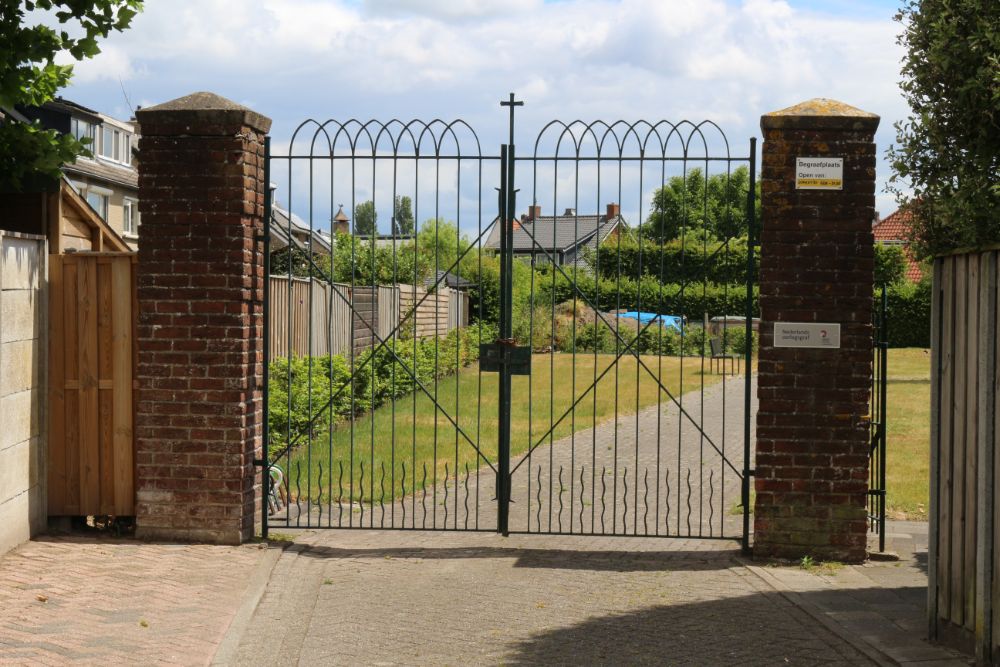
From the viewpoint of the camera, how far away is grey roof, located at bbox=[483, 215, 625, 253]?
8320 millimetres

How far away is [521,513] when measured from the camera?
10148mm

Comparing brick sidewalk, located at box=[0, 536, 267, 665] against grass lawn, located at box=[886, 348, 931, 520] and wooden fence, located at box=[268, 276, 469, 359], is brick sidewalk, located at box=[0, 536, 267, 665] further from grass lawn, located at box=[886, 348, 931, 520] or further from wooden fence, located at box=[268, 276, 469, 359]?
grass lawn, located at box=[886, 348, 931, 520]

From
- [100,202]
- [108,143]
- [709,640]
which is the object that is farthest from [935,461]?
[108,143]

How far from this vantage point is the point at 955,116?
21.1 feet

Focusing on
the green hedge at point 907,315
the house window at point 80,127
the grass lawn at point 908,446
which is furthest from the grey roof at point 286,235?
the green hedge at point 907,315

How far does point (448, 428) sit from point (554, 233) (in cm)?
842

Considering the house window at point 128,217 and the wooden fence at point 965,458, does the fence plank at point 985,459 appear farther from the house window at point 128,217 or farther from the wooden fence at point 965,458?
the house window at point 128,217

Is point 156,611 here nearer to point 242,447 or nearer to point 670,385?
point 242,447

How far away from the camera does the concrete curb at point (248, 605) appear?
5775mm

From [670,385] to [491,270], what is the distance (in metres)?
5.65

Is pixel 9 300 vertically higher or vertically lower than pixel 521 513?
higher

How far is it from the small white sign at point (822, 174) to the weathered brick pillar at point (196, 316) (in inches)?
153

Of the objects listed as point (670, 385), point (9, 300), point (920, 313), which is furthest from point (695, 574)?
point (920, 313)

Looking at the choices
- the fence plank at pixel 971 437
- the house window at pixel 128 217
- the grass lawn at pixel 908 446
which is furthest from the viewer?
the house window at pixel 128 217
